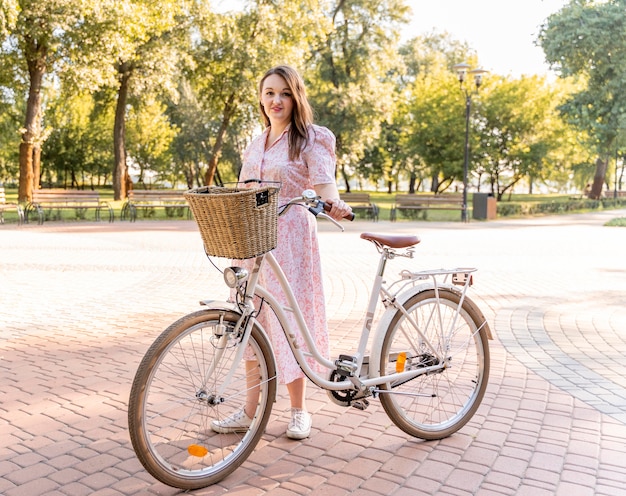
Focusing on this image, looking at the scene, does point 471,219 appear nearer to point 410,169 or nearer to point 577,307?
point 577,307

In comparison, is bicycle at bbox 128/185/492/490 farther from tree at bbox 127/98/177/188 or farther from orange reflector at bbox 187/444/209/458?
tree at bbox 127/98/177/188

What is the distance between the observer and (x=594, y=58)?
23.5 meters

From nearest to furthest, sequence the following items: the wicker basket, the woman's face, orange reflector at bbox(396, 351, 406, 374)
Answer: the wicker basket, the woman's face, orange reflector at bbox(396, 351, 406, 374)

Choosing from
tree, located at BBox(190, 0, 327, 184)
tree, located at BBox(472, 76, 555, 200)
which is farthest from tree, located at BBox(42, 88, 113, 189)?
tree, located at BBox(472, 76, 555, 200)

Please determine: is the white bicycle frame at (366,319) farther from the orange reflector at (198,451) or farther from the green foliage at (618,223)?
the green foliage at (618,223)

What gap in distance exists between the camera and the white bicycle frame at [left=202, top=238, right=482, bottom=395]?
Result: 120 inches

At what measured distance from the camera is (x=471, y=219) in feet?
78.2

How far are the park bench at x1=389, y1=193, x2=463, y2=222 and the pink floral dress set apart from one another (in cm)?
1968

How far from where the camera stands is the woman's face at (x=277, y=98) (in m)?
3.40

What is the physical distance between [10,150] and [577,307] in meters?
49.4

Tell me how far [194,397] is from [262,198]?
103 cm

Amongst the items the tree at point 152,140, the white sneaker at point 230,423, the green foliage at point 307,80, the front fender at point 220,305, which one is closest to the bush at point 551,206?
the green foliage at point 307,80

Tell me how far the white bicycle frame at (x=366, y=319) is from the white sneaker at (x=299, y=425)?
41 cm

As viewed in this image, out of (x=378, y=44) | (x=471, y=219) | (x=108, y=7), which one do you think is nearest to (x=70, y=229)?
(x=108, y=7)
